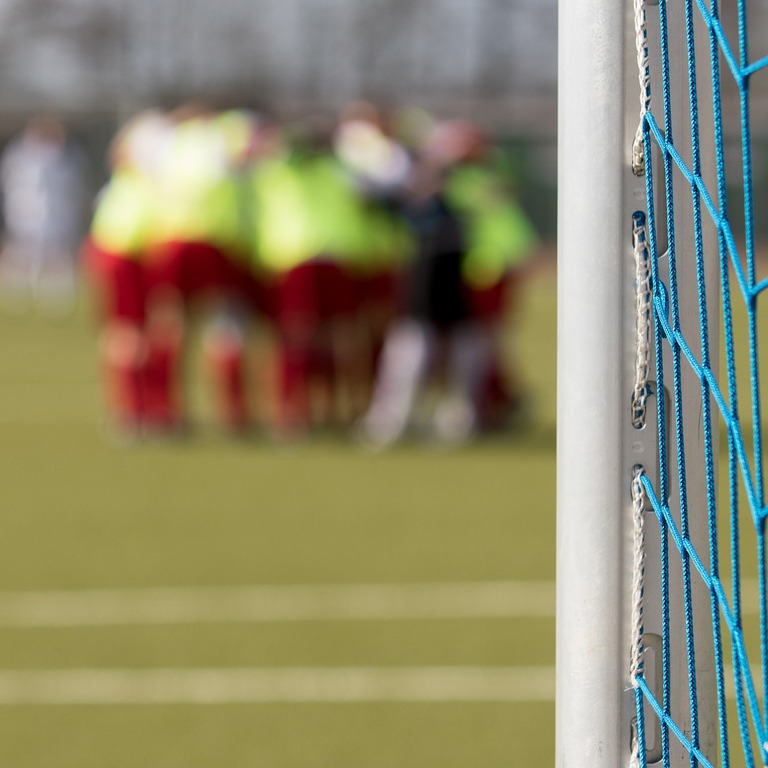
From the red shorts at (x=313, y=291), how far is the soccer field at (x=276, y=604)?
673mm

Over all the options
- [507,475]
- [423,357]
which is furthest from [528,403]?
[507,475]

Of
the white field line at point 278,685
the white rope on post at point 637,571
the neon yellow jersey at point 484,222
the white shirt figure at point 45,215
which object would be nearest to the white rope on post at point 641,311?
the white rope on post at point 637,571

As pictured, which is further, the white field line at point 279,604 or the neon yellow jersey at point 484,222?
the neon yellow jersey at point 484,222

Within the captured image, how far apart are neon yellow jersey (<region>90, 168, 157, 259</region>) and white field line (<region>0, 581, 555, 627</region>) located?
11.8ft

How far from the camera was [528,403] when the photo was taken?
33.3 feet

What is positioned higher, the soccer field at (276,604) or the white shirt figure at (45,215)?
the white shirt figure at (45,215)

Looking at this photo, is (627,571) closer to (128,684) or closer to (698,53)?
(698,53)

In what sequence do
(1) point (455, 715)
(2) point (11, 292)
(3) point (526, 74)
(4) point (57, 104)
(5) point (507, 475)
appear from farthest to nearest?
(3) point (526, 74), (4) point (57, 104), (2) point (11, 292), (5) point (507, 475), (1) point (455, 715)

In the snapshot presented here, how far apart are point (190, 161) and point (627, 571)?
7.21m

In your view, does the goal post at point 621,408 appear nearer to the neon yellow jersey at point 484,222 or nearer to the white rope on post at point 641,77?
the white rope on post at point 641,77

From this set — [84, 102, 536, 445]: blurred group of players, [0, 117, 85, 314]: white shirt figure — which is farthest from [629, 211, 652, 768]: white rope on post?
[0, 117, 85, 314]: white shirt figure

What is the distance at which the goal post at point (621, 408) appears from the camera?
7.14 feet

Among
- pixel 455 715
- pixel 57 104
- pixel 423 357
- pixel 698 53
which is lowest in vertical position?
pixel 455 715

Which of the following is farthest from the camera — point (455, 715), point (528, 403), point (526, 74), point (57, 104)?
point (526, 74)
